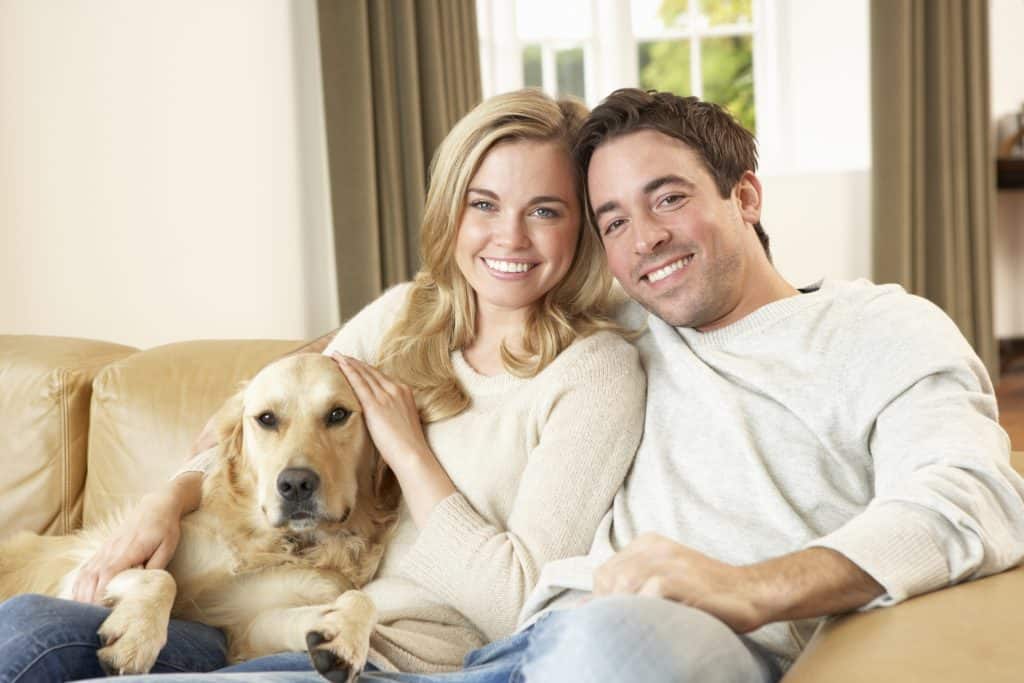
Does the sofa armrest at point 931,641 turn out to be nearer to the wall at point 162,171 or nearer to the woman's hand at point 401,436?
the woman's hand at point 401,436

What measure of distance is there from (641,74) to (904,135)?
1.51 meters

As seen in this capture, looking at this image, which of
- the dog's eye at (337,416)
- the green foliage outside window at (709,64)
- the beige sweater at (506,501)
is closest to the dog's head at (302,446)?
the dog's eye at (337,416)

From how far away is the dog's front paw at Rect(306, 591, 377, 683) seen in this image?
1.42 m

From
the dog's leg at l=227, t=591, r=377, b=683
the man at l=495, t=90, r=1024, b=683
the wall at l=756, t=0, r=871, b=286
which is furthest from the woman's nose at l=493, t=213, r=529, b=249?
the wall at l=756, t=0, r=871, b=286

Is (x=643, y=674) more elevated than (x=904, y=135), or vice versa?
(x=904, y=135)

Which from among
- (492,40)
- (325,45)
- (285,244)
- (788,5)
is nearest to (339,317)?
(285,244)

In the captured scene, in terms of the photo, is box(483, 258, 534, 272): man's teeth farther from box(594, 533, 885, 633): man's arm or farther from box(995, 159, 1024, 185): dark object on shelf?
box(995, 159, 1024, 185): dark object on shelf

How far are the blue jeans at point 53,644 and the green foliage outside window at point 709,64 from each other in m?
5.41

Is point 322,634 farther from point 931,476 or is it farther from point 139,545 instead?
point 931,476

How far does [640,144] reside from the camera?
1.72 m

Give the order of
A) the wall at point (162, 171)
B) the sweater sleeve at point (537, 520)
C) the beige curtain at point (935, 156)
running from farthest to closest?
the beige curtain at point (935, 156)
the wall at point (162, 171)
the sweater sleeve at point (537, 520)

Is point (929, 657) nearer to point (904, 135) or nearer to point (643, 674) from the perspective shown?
point (643, 674)

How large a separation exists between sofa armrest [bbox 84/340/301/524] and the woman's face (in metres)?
0.63

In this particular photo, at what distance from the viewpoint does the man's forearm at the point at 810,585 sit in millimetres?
1175
